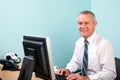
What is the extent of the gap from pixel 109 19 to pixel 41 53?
153cm

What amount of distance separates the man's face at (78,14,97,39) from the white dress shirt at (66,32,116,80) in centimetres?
6

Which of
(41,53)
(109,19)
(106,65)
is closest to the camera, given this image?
(41,53)

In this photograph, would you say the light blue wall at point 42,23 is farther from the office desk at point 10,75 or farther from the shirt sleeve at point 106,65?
the shirt sleeve at point 106,65

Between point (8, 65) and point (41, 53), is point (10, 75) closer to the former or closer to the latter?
point (8, 65)

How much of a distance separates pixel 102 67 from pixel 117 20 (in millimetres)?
883

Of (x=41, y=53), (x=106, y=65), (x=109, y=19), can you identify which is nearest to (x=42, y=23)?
(x=109, y=19)

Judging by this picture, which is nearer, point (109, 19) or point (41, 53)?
point (41, 53)

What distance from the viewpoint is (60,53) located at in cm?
329

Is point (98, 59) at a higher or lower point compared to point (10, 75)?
higher

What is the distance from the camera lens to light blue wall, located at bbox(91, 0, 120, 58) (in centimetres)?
283

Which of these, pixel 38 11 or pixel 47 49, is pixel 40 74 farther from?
pixel 38 11

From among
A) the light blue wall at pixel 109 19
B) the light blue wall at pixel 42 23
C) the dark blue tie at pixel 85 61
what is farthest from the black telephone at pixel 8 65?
the light blue wall at pixel 109 19

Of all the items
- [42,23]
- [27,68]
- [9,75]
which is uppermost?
[42,23]

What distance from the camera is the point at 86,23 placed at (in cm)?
227
